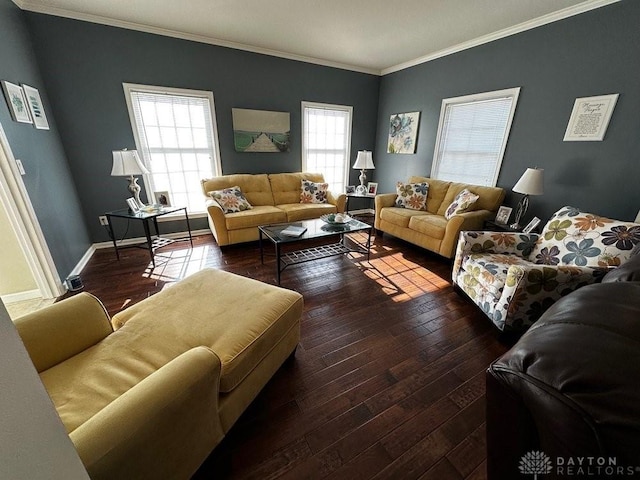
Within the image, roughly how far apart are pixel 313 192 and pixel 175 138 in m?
1.98

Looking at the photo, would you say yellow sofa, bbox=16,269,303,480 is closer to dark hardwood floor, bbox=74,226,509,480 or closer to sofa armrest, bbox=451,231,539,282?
dark hardwood floor, bbox=74,226,509,480

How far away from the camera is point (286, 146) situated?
4035 millimetres

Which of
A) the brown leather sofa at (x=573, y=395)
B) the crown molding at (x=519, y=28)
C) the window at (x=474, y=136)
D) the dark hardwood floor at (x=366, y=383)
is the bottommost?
the dark hardwood floor at (x=366, y=383)

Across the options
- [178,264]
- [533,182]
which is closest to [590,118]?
[533,182]

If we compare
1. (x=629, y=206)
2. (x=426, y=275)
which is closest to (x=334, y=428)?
(x=426, y=275)

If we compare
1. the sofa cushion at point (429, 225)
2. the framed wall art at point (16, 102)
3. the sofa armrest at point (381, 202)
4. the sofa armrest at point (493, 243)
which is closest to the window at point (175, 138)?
the framed wall art at point (16, 102)

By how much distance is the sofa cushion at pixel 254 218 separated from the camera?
312 cm

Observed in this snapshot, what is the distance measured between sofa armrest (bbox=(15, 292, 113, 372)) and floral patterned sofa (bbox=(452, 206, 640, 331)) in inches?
91.2

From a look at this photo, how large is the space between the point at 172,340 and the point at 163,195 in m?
2.57

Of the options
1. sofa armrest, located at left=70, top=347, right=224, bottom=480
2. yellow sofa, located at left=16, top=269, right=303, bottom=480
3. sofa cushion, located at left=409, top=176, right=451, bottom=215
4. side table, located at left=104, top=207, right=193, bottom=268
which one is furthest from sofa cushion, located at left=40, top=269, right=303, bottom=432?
sofa cushion, located at left=409, top=176, right=451, bottom=215

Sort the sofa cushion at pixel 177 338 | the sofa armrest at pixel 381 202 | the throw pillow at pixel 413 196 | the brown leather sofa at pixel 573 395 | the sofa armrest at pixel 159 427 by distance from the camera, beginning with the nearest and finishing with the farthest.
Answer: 1. the brown leather sofa at pixel 573 395
2. the sofa armrest at pixel 159 427
3. the sofa cushion at pixel 177 338
4. the throw pillow at pixel 413 196
5. the sofa armrest at pixel 381 202

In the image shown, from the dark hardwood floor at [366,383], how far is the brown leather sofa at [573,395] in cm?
60

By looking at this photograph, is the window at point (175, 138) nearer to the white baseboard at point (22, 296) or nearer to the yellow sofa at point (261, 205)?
the yellow sofa at point (261, 205)

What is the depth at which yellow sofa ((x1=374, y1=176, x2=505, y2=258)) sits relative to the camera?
2799 mm
